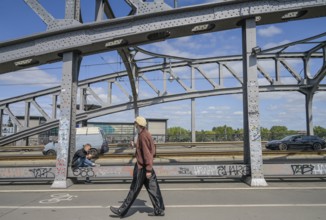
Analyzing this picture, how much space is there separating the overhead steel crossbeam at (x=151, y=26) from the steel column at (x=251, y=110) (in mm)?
527

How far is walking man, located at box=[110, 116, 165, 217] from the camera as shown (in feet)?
16.9

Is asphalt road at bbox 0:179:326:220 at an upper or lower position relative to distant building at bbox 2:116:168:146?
lower

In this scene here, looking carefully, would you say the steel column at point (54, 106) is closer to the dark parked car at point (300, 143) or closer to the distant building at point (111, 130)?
the distant building at point (111, 130)

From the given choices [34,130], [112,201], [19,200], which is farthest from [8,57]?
[34,130]

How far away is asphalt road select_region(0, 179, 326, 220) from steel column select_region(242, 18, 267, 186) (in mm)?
536

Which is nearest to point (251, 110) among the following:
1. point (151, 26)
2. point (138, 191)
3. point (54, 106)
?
point (151, 26)

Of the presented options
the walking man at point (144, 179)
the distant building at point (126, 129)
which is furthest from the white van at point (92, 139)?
the distant building at point (126, 129)

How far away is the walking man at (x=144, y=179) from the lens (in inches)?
203

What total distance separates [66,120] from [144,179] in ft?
14.4

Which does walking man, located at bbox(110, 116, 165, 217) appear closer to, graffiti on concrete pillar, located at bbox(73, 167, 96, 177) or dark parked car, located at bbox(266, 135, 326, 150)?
graffiti on concrete pillar, located at bbox(73, 167, 96, 177)

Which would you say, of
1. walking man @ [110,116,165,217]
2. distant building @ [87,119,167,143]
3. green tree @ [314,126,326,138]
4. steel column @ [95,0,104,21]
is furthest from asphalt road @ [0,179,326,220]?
distant building @ [87,119,167,143]

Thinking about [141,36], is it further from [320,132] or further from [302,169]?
[320,132]

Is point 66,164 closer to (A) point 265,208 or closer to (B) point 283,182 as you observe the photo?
(A) point 265,208

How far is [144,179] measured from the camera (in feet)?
17.4
